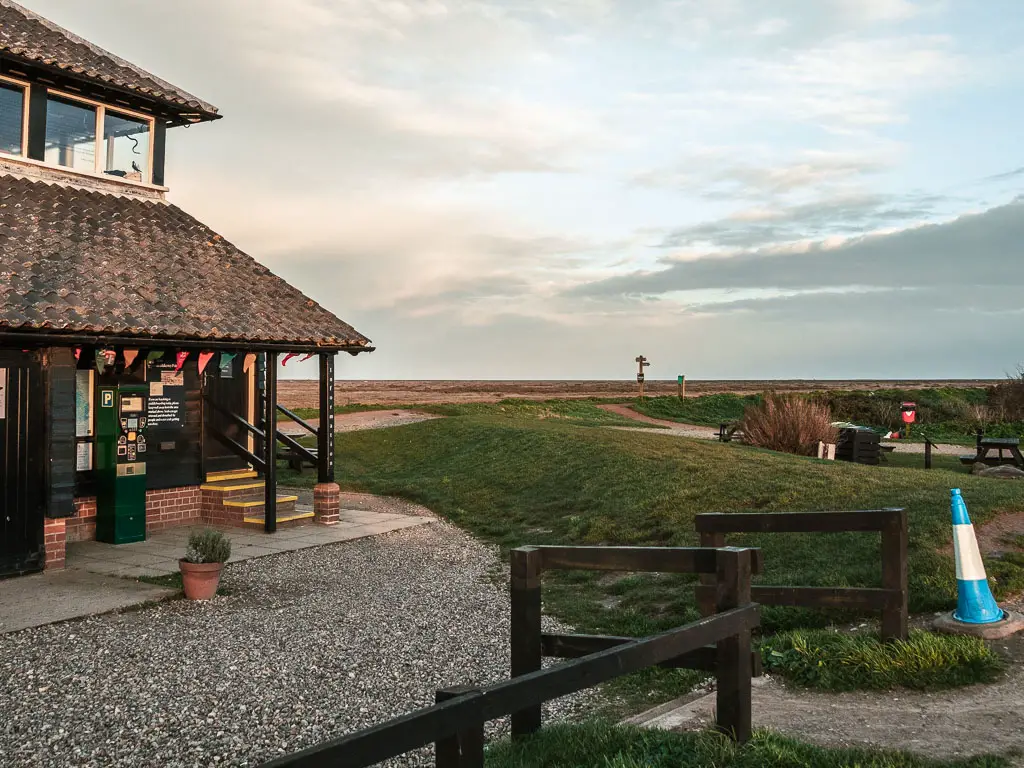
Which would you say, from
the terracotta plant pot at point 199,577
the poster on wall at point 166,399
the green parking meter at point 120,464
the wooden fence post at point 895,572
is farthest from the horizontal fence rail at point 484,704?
the poster on wall at point 166,399

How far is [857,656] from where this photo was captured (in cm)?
551

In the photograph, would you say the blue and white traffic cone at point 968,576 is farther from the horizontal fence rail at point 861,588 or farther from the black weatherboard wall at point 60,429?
the black weatherboard wall at point 60,429

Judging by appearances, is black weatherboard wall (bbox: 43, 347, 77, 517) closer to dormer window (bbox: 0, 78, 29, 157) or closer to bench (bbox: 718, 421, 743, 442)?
dormer window (bbox: 0, 78, 29, 157)

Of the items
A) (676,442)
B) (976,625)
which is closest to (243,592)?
(976,625)

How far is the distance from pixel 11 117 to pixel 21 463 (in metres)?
5.35

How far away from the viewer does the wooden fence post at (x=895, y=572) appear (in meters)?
5.74

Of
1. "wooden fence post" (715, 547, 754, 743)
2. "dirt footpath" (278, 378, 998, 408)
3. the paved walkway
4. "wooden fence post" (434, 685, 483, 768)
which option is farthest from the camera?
"dirt footpath" (278, 378, 998, 408)

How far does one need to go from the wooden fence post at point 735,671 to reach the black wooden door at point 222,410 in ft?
37.5

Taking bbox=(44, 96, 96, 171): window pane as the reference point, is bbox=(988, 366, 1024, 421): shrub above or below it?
below

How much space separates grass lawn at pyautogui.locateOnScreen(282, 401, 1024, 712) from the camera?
7.97m

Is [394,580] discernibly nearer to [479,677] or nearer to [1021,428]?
[479,677]

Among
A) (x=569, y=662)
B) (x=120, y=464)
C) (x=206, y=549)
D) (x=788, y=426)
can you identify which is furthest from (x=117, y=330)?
(x=788, y=426)

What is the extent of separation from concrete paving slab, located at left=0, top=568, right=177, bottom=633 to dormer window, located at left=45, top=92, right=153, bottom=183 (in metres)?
6.43

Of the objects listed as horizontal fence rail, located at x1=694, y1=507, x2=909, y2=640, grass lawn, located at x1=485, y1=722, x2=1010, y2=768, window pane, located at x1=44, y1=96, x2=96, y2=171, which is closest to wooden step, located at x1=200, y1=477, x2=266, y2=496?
window pane, located at x1=44, y1=96, x2=96, y2=171
